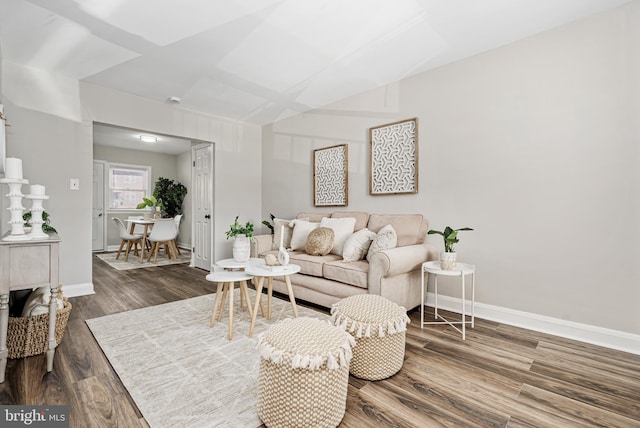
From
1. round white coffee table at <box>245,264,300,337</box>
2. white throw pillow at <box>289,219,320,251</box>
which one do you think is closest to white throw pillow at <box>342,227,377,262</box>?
round white coffee table at <box>245,264,300,337</box>

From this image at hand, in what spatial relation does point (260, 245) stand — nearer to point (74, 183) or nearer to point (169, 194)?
point (74, 183)

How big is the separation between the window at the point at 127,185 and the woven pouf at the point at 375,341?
7213mm

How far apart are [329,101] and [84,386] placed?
3.75m

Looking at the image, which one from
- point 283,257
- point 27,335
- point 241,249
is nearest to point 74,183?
point 27,335

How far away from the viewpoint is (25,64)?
306 cm

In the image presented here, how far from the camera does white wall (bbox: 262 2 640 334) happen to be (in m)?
2.14

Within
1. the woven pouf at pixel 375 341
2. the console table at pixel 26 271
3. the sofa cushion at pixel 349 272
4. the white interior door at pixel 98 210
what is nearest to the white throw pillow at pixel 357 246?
the sofa cushion at pixel 349 272

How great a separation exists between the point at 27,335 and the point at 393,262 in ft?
8.49

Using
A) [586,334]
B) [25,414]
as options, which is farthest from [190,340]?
[586,334]

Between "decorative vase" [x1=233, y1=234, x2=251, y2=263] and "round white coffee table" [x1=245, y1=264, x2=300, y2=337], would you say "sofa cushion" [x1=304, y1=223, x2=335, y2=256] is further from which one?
"decorative vase" [x1=233, y1=234, x2=251, y2=263]

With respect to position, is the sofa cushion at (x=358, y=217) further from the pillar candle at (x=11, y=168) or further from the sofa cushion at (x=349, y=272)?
the pillar candle at (x=11, y=168)

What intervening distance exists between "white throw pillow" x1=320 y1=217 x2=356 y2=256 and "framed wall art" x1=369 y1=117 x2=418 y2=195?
19.7 inches

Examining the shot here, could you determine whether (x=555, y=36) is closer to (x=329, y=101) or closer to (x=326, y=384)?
(x=329, y=101)

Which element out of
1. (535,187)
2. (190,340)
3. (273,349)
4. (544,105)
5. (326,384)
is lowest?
(190,340)
